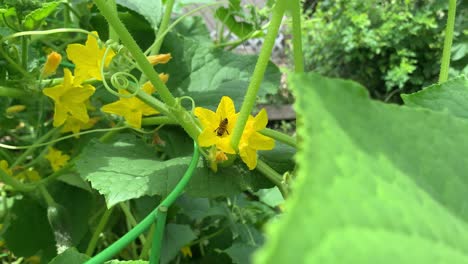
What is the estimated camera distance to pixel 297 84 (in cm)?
27

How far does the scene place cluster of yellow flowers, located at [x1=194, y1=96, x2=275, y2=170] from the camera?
0.69 meters

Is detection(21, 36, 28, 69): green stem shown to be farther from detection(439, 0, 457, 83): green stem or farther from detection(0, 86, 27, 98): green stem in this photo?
detection(439, 0, 457, 83): green stem

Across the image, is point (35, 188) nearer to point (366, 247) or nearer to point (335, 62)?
point (366, 247)

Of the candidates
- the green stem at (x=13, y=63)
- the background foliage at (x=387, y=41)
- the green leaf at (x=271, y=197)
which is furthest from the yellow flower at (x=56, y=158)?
the background foliage at (x=387, y=41)

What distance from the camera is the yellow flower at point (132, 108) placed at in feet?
2.70

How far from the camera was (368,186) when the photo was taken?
0.84ft

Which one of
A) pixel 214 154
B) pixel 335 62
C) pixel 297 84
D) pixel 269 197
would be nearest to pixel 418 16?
pixel 335 62

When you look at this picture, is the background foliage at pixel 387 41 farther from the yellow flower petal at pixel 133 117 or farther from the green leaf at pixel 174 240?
the yellow flower petal at pixel 133 117

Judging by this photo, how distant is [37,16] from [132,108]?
0.17m

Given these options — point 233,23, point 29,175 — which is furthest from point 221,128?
point 233,23

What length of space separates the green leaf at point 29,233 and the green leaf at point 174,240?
0.23 metres

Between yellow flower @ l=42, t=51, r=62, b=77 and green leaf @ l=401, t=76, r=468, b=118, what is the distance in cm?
46

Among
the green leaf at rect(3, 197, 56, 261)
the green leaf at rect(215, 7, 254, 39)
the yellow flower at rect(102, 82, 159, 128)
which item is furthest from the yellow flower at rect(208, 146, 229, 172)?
the green leaf at rect(215, 7, 254, 39)

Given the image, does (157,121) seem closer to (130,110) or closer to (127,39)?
(130,110)
